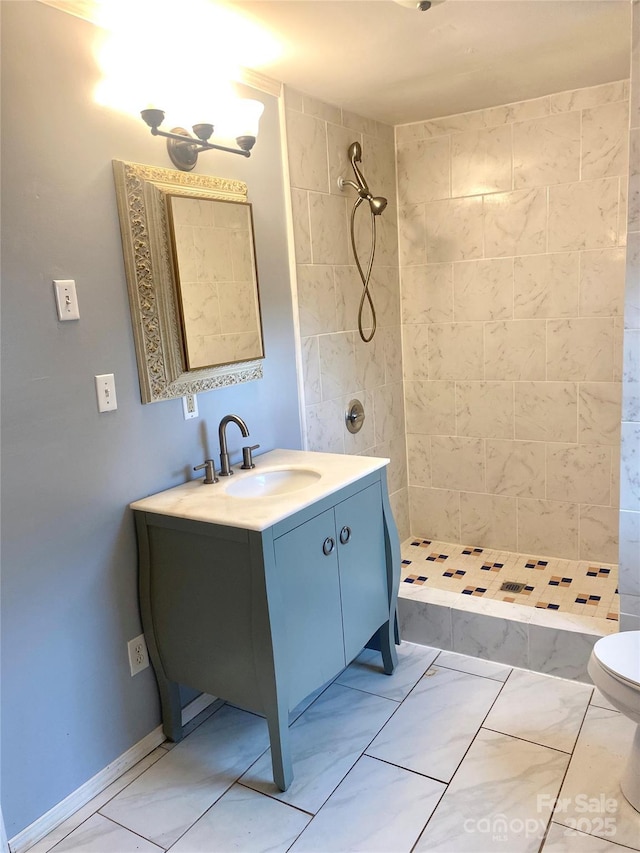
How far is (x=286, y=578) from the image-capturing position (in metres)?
1.87

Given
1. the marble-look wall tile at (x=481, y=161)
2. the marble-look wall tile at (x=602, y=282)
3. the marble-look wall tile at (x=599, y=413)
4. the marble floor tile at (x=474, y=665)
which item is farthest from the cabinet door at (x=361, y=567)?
the marble-look wall tile at (x=481, y=161)

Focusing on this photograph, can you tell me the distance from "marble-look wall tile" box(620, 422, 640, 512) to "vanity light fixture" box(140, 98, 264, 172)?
159cm

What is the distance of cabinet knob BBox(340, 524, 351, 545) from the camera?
2.11 meters

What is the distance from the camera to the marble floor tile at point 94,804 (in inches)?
69.1

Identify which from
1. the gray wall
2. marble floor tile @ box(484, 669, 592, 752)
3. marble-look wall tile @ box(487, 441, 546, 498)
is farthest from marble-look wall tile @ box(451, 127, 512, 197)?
marble floor tile @ box(484, 669, 592, 752)

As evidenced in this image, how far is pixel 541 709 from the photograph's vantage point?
2.19 m

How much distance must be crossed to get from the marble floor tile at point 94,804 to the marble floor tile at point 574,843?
1163mm

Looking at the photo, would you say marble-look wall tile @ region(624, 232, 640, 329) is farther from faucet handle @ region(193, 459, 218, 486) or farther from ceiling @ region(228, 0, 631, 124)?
faucet handle @ region(193, 459, 218, 486)

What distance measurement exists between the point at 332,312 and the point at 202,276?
2.79 ft

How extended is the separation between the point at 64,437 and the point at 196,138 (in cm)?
101

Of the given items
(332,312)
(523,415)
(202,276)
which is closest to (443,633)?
(523,415)

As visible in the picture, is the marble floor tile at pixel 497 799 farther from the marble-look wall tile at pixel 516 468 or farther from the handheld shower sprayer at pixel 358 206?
the handheld shower sprayer at pixel 358 206

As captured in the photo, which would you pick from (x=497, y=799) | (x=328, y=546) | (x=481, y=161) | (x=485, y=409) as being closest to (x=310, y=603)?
(x=328, y=546)

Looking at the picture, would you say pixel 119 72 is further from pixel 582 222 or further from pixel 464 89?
pixel 582 222
